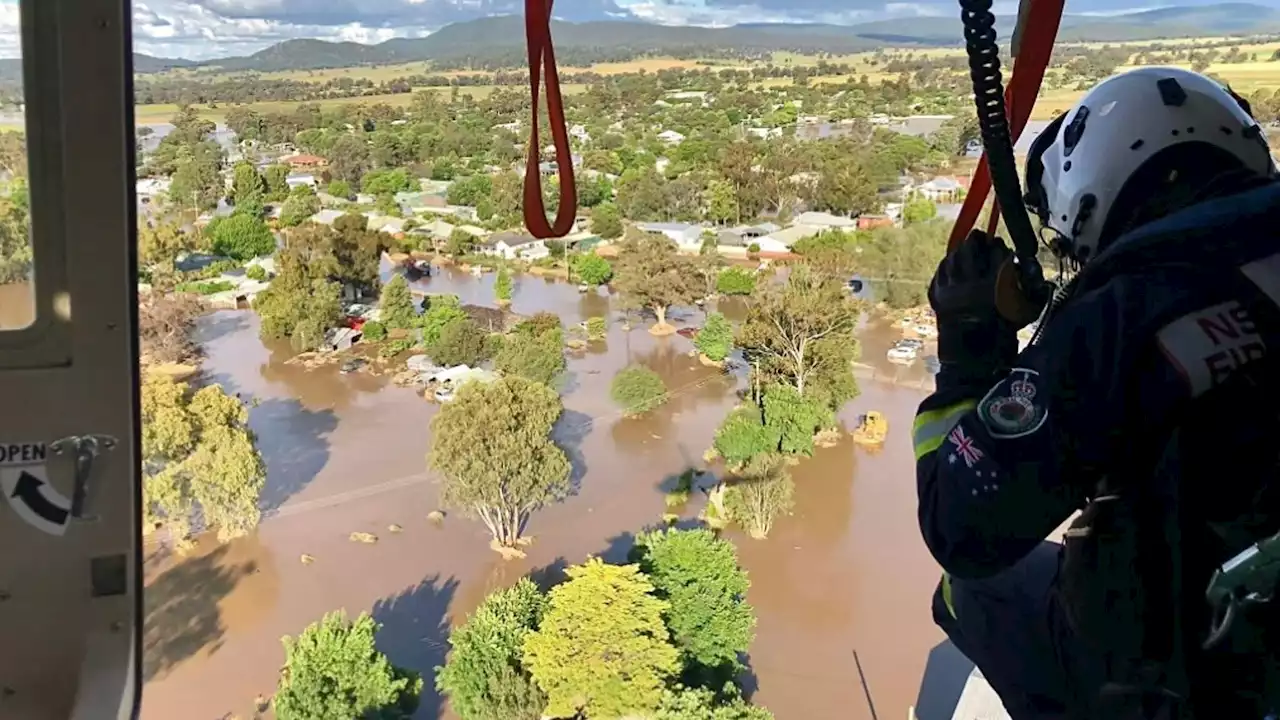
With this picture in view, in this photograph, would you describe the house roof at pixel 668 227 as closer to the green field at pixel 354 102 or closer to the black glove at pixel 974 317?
the green field at pixel 354 102

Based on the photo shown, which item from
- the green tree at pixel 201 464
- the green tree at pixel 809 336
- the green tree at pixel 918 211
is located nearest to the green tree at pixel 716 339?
the green tree at pixel 809 336

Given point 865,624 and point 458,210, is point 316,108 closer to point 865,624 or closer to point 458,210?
point 458,210

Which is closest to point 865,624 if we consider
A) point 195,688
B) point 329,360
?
point 195,688

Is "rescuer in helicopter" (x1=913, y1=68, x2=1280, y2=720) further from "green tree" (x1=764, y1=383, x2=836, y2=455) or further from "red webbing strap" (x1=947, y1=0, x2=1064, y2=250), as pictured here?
"green tree" (x1=764, y1=383, x2=836, y2=455)

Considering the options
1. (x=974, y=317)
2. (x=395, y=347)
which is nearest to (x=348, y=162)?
(x=395, y=347)

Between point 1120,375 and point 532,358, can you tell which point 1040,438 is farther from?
point 532,358
